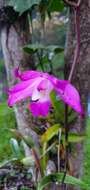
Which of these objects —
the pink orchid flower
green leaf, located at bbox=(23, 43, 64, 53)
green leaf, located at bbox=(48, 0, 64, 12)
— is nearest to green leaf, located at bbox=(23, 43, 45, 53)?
green leaf, located at bbox=(23, 43, 64, 53)

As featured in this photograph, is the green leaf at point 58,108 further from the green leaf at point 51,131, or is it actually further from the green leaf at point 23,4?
the green leaf at point 23,4

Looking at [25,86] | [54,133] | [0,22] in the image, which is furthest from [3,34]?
[25,86]

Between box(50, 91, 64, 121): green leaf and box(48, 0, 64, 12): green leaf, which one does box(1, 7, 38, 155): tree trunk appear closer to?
box(48, 0, 64, 12): green leaf

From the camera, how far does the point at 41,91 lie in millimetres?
783

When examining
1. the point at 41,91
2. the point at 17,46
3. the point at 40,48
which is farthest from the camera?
the point at 17,46

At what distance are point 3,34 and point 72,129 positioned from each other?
0.35 m

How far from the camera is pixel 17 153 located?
139 cm

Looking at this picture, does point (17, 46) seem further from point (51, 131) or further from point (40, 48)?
point (51, 131)

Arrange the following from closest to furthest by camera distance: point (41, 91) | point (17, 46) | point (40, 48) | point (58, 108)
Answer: point (41, 91) < point (58, 108) < point (40, 48) < point (17, 46)

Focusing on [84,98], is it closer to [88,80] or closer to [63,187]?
[88,80]

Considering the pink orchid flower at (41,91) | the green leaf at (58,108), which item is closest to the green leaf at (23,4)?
the green leaf at (58,108)

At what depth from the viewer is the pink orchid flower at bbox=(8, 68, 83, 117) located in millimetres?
728

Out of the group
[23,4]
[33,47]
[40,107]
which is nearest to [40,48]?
[33,47]

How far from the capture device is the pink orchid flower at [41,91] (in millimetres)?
728
